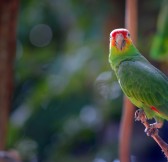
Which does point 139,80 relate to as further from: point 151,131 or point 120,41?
point 151,131

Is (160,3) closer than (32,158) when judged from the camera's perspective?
→ Yes

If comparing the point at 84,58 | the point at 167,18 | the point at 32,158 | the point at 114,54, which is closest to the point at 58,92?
the point at 84,58

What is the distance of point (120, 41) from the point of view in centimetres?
213

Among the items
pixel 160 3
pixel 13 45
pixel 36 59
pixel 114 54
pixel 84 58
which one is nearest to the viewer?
pixel 114 54

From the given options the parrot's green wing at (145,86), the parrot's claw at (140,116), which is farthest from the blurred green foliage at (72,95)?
the parrot's claw at (140,116)

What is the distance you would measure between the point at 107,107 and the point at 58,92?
362 millimetres

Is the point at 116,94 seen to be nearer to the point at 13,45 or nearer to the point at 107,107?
the point at 107,107

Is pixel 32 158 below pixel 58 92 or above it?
below

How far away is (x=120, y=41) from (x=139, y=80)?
0.16 m

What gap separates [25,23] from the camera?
5.24 m

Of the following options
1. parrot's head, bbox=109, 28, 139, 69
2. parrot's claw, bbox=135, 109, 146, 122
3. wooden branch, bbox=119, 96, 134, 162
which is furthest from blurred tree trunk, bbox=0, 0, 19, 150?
parrot's claw, bbox=135, 109, 146, 122

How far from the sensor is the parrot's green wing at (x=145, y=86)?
1.98 metres

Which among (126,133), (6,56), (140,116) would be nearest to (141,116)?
(140,116)

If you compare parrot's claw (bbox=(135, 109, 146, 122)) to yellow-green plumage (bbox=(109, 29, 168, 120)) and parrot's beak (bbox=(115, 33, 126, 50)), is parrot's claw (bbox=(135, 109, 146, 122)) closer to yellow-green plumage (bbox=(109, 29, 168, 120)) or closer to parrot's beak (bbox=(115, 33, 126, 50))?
yellow-green plumage (bbox=(109, 29, 168, 120))
